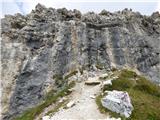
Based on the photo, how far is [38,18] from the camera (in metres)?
94.2

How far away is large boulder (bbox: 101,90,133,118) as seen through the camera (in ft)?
125

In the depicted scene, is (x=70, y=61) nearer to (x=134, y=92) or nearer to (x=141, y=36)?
(x=141, y=36)

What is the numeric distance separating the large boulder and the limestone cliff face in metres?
35.4

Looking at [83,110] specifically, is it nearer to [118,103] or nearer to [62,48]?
[118,103]

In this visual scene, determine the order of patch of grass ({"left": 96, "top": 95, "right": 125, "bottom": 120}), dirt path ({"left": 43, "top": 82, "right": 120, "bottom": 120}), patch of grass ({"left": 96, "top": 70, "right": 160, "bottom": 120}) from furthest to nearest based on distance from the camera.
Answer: patch of grass ({"left": 96, "top": 70, "right": 160, "bottom": 120}) < dirt path ({"left": 43, "top": 82, "right": 120, "bottom": 120}) < patch of grass ({"left": 96, "top": 95, "right": 125, "bottom": 120})

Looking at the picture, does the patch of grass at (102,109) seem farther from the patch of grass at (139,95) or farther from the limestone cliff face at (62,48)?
the limestone cliff face at (62,48)

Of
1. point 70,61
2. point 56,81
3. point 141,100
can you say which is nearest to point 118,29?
point 70,61

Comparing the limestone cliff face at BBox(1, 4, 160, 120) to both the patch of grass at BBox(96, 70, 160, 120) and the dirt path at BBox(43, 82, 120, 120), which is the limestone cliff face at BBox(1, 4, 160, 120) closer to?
the patch of grass at BBox(96, 70, 160, 120)

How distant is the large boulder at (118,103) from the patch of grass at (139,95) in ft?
1.57

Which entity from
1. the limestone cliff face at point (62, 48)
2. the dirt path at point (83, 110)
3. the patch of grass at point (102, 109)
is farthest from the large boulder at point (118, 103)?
the limestone cliff face at point (62, 48)

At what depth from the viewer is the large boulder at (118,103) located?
37969 mm

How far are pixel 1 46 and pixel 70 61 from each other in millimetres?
16486

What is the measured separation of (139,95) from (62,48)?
40.7 metres

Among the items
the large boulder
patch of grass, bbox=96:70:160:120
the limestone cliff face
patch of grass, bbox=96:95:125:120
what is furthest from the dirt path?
the limestone cliff face
